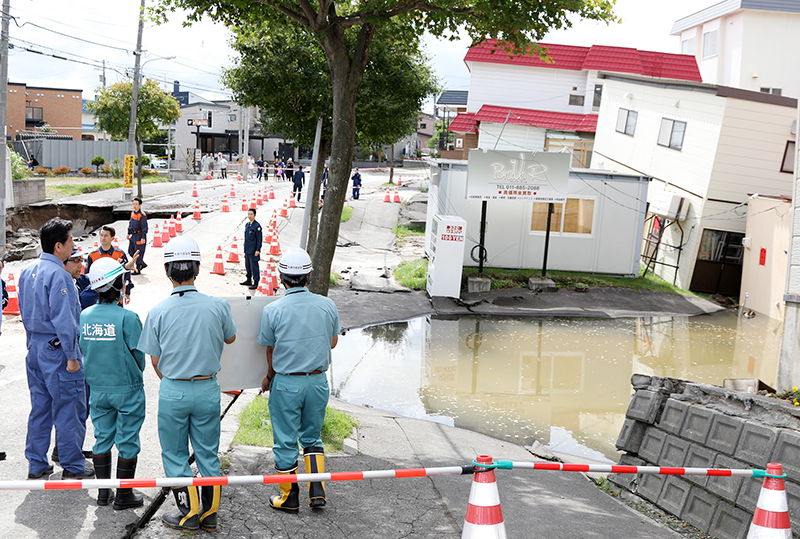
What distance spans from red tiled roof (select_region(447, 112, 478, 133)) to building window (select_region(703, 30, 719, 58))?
12536 mm

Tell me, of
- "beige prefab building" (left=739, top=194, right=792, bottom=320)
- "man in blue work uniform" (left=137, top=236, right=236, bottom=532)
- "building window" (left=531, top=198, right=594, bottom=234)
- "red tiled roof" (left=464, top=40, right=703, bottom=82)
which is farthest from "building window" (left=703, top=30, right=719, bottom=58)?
"man in blue work uniform" (left=137, top=236, right=236, bottom=532)

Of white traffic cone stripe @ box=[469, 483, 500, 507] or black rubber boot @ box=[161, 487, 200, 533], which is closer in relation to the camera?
white traffic cone stripe @ box=[469, 483, 500, 507]

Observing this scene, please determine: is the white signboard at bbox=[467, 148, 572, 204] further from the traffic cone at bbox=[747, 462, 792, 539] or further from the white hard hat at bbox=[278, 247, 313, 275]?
the traffic cone at bbox=[747, 462, 792, 539]

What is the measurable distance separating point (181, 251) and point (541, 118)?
29145 mm

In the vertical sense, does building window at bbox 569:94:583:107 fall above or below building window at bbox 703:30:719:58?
below

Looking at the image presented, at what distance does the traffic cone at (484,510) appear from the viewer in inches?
145

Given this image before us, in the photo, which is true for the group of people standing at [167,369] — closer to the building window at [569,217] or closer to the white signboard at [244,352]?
the white signboard at [244,352]

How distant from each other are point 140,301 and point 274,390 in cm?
828

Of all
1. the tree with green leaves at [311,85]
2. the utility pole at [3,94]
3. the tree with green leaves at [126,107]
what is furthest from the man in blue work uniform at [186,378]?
the tree with green leaves at [126,107]

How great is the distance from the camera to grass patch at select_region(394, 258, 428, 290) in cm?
1720

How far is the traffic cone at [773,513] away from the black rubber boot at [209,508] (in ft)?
11.7

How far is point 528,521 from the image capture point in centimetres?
512

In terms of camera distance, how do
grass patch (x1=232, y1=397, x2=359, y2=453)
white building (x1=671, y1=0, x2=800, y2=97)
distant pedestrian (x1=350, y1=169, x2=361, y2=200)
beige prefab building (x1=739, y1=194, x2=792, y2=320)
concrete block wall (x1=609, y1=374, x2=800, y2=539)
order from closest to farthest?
concrete block wall (x1=609, y1=374, x2=800, y2=539) < grass patch (x1=232, y1=397, x2=359, y2=453) < beige prefab building (x1=739, y1=194, x2=792, y2=320) < white building (x1=671, y1=0, x2=800, y2=97) < distant pedestrian (x1=350, y1=169, x2=361, y2=200)

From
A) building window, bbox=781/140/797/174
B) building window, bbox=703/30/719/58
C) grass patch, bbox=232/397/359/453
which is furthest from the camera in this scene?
building window, bbox=703/30/719/58
